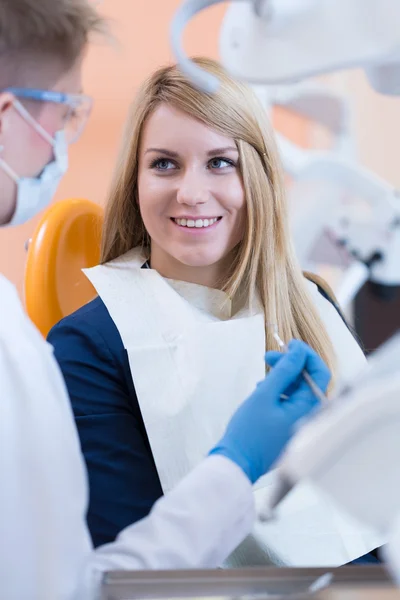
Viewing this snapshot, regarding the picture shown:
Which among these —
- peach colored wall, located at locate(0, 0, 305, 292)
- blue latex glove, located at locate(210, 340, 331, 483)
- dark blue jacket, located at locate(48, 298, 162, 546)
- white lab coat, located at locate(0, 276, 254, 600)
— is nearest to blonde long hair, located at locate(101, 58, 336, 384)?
dark blue jacket, located at locate(48, 298, 162, 546)

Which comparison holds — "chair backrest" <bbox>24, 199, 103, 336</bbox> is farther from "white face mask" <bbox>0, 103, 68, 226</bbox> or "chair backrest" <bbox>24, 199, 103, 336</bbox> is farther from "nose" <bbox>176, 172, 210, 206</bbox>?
"white face mask" <bbox>0, 103, 68, 226</bbox>

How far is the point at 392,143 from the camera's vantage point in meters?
3.80

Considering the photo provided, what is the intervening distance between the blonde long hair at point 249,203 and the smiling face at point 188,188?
0.02 m

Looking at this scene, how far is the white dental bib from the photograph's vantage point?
1.22 meters

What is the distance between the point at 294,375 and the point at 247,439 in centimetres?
10

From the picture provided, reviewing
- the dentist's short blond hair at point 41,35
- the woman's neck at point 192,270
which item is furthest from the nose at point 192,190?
the dentist's short blond hair at point 41,35

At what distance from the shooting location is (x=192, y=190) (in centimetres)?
130

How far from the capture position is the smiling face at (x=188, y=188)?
1.31 m

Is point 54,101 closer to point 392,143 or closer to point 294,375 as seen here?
point 294,375

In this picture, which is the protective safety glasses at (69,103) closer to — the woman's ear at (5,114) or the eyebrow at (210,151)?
the woman's ear at (5,114)

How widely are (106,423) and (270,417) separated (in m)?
0.44

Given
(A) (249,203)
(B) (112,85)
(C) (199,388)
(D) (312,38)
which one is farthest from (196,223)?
(B) (112,85)

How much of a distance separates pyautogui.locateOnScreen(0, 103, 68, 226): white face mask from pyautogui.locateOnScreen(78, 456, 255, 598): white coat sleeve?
36cm

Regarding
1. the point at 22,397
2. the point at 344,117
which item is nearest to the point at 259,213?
the point at 22,397
